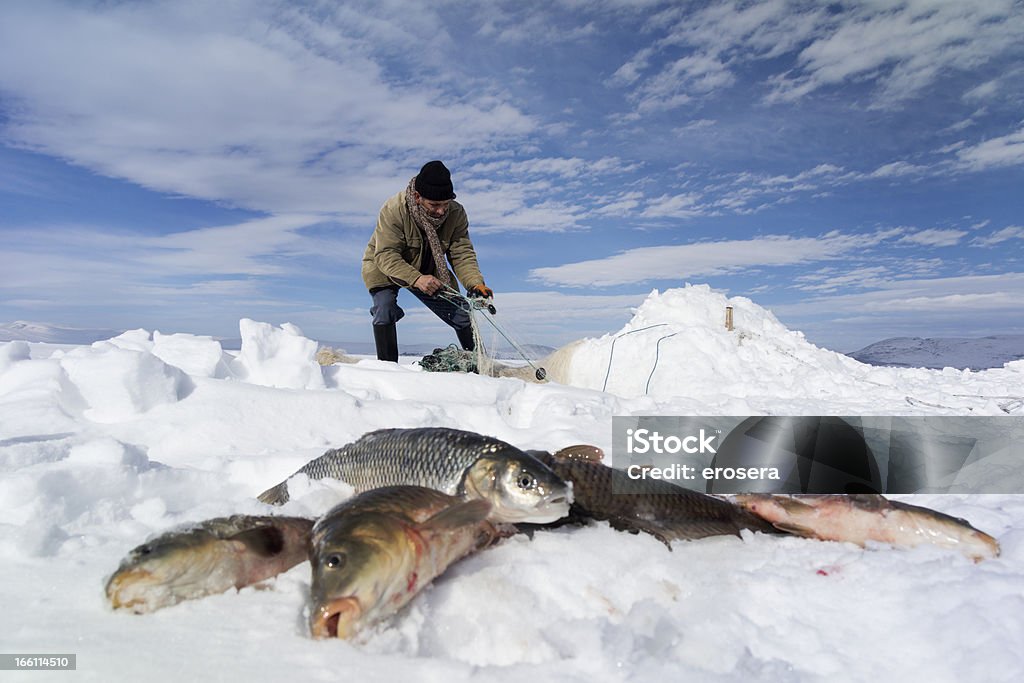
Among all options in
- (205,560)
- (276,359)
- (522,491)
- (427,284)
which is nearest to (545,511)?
(522,491)

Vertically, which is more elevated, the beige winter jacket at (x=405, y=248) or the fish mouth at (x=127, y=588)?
the beige winter jacket at (x=405, y=248)

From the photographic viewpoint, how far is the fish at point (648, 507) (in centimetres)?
226

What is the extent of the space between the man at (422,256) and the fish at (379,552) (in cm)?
547

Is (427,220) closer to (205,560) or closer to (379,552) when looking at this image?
(205,560)

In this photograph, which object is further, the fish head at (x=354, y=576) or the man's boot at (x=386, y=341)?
the man's boot at (x=386, y=341)

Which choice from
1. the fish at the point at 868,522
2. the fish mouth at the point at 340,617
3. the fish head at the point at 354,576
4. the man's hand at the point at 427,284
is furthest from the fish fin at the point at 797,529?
the man's hand at the point at 427,284

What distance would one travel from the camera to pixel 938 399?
26.5 ft

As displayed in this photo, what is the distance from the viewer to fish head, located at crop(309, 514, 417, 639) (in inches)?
53.6

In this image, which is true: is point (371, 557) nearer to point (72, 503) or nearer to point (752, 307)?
point (72, 503)

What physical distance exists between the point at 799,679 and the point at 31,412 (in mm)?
4723

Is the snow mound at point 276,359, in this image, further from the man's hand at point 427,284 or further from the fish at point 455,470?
the fish at point 455,470

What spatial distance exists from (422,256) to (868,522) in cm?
611

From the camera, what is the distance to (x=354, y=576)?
137 cm

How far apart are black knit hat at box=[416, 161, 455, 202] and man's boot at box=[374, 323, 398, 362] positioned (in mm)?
1728
